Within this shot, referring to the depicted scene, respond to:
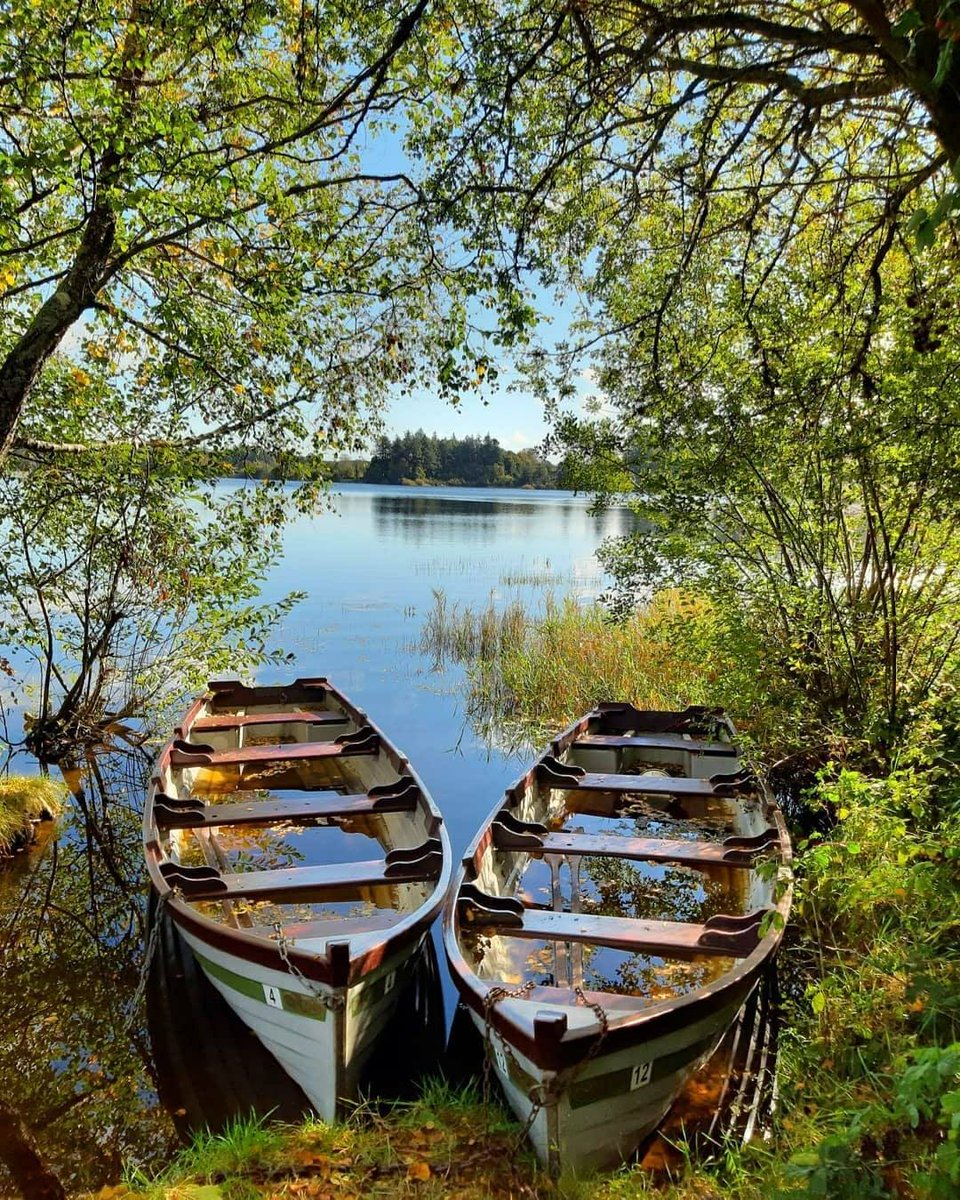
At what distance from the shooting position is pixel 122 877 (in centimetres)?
649

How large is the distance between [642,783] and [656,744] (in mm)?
1237

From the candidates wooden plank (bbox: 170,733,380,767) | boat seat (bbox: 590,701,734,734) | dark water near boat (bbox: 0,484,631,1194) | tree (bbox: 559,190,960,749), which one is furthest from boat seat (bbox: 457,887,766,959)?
boat seat (bbox: 590,701,734,734)

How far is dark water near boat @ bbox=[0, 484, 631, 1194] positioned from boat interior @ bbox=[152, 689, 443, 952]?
762 millimetres

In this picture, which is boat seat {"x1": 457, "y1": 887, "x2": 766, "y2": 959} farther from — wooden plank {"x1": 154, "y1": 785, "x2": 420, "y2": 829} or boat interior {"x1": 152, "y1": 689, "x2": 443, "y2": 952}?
wooden plank {"x1": 154, "y1": 785, "x2": 420, "y2": 829}

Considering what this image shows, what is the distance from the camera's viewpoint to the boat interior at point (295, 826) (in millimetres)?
4555

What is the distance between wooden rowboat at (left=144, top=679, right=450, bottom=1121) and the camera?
3.64m

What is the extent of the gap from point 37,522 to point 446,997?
20.8ft

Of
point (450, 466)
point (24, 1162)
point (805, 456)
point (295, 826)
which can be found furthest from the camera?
point (450, 466)

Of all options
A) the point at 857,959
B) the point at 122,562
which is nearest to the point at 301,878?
the point at 857,959

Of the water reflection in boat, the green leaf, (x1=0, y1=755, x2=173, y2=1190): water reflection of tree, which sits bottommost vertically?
(x1=0, y1=755, x2=173, y2=1190): water reflection of tree

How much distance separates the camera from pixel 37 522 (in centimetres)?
797

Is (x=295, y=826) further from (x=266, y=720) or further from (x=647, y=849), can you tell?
(x=647, y=849)

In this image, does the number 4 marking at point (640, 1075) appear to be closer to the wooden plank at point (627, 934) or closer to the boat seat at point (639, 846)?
the wooden plank at point (627, 934)

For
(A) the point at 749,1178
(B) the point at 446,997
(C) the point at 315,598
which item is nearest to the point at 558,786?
(B) the point at 446,997
